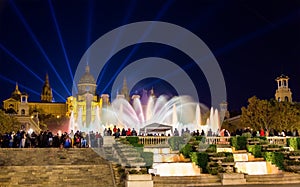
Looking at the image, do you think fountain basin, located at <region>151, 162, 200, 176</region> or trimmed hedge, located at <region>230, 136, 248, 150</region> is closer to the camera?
fountain basin, located at <region>151, 162, 200, 176</region>

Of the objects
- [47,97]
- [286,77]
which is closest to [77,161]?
[286,77]

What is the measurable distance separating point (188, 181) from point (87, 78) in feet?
442

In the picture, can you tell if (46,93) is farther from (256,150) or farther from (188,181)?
(188,181)

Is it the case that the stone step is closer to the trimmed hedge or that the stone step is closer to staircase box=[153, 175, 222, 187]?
staircase box=[153, 175, 222, 187]

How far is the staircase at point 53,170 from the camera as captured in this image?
22578 millimetres

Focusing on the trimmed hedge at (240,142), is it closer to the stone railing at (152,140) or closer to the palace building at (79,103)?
the stone railing at (152,140)

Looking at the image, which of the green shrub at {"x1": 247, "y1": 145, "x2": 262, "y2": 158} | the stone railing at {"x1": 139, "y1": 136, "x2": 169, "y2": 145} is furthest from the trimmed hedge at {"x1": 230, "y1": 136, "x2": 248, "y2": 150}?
the stone railing at {"x1": 139, "y1": 136, "x2": 169, "y2": 145}

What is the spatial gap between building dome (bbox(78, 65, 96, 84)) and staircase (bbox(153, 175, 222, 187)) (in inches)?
5222

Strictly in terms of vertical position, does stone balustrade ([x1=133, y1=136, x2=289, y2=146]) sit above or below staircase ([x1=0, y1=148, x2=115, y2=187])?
above

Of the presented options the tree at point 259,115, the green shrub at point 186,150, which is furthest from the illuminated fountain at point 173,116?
the green shrub at point 186,150

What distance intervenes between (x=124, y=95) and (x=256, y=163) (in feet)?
432

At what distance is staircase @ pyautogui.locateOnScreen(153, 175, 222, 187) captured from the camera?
72.0ft

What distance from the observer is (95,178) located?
920 inches

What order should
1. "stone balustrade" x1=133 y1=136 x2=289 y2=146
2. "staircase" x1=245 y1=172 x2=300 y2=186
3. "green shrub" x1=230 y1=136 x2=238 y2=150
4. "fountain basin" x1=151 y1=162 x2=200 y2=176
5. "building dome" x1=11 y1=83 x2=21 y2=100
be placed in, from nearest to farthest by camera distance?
"staircase" x1=245 y1=172 x2=300 y2=186, "fountain basin" x1=151 y1=162 x2=200 y2=176, "green shrub" x1=230 y1=136 x2=238 y2=150, "stone balustrade" x1=133 y1=136 x2=289 y2=146, "building dome" x1=11 y1=83 x2=21 y2=100
